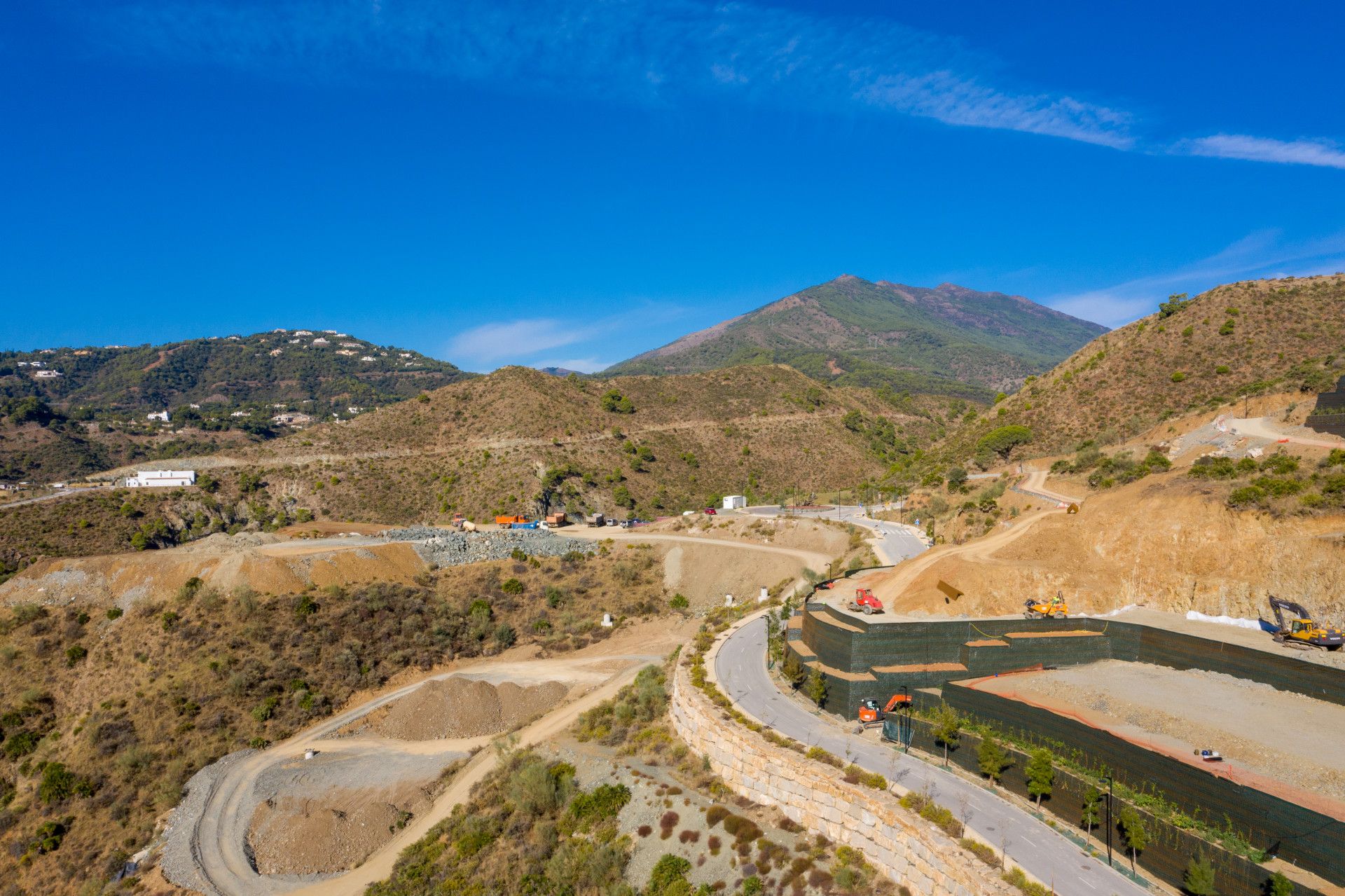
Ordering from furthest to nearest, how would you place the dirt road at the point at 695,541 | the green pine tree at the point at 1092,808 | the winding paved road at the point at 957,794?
the dirt road at the point at 695,541, the green pine tree at the point at 1092,808, the winding paved road at the point at 957,794

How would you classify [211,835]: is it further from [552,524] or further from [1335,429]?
[1335,429]

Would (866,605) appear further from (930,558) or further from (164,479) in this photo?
(164,479)

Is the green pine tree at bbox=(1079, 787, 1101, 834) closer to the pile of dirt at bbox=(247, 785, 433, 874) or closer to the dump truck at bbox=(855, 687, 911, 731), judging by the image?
the dump truck at bbox=(855, 687, 911, 731)

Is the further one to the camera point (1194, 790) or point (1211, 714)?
point (1211, 714)

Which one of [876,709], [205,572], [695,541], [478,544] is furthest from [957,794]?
[205,572]

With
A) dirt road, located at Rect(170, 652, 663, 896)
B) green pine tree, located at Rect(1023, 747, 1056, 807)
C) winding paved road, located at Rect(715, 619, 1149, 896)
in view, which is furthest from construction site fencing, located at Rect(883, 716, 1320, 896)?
dirt road, located at Rect(170, 652, 663, 896)

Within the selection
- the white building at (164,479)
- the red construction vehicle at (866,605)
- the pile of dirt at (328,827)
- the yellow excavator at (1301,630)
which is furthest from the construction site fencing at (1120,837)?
the white building at (164,479)

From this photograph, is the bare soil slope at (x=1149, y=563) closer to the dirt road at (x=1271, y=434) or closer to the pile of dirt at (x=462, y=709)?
the dirt road at (x=1271, y=434)
